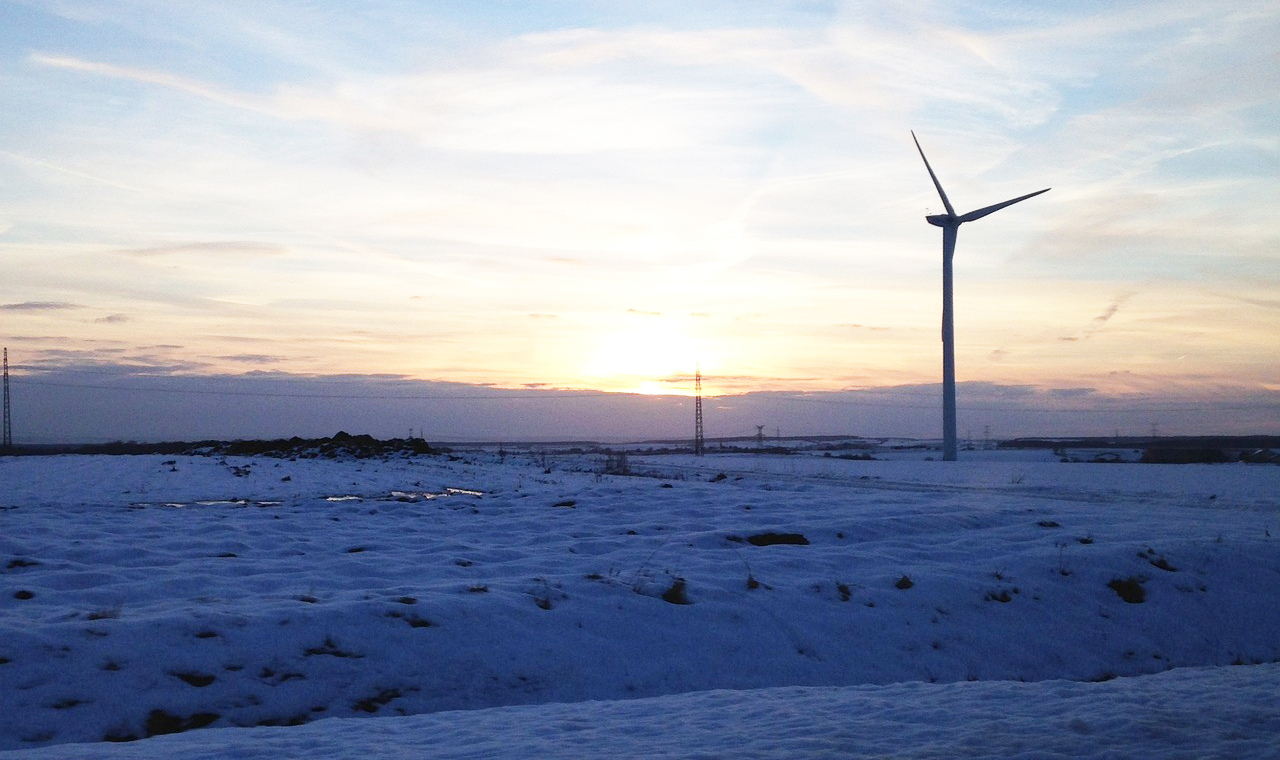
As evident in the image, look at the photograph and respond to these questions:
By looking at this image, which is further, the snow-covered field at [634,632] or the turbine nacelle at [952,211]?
the turbine nacelle at [952,211]

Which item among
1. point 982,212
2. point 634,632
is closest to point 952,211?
point 982,212

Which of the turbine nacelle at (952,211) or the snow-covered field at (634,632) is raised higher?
the turbine nacelle at (952,211)

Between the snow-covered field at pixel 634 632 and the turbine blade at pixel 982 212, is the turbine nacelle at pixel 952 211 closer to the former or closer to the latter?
the turbine blade at pixel 982 212

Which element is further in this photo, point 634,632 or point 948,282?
point 948,282

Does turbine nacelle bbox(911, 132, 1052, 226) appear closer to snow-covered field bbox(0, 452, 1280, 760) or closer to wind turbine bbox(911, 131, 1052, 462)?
wind turbine bbox(911, 131, 1052, 462)

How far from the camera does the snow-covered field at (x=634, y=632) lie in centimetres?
669

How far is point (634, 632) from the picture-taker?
9703 millimetres

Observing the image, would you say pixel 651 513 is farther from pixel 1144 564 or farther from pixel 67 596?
pixel 67 596

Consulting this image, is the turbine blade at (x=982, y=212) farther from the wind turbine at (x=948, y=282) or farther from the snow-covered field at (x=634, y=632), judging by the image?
the snow-covered field at (x=634, y=632)

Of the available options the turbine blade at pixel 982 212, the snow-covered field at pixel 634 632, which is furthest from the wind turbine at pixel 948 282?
the snow-covered field at pixel 634 632

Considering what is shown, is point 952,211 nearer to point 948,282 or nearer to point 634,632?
point 948,282

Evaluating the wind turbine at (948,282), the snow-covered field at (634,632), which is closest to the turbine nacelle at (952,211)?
the wind turbine at (948,282)

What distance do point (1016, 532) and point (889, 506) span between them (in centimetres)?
384

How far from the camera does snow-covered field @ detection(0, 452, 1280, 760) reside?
6.69 metres
